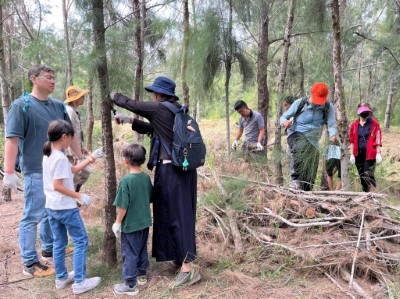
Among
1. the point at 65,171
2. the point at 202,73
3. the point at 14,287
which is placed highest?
the point at 202,73

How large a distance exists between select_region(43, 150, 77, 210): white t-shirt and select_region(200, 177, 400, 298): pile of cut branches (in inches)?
60.8

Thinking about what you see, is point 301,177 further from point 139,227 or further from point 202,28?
point 202,28

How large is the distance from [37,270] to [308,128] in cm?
344

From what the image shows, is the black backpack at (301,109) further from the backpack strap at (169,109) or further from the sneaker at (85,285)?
the sneaker at (85,285)

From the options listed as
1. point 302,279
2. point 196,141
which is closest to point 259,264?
point 302,279

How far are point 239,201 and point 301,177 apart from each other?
3.85 ft

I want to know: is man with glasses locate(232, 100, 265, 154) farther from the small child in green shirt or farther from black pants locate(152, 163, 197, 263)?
the small child in green shirt

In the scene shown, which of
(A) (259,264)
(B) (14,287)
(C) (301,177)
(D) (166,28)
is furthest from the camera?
(D) (166,28)

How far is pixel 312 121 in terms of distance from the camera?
442 cm

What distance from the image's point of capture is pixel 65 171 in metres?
2.58

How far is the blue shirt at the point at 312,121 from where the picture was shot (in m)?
4.33

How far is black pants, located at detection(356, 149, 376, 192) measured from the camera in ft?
16.1

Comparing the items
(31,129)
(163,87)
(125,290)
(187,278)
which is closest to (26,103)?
(31,129)

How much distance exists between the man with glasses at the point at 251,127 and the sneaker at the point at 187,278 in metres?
3.33
